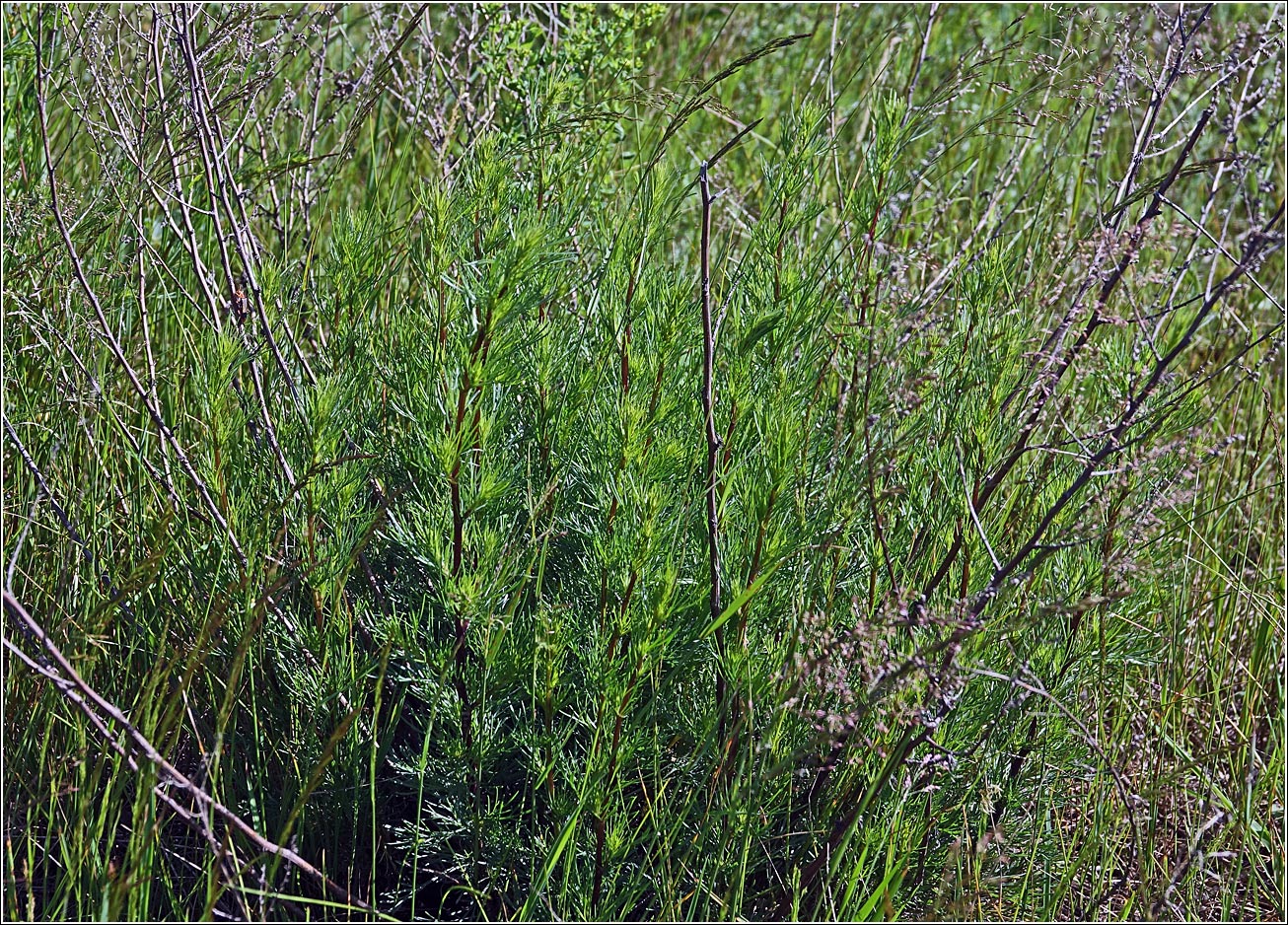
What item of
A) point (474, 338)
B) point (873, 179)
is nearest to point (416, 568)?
point (474, 338)

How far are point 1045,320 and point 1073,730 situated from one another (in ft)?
4.76

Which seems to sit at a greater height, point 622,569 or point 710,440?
point 710,440

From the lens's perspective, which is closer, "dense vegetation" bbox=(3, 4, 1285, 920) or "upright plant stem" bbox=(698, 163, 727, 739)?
"upright plant stem" bbox=(698, 163, 727, 739)

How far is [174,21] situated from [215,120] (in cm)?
20

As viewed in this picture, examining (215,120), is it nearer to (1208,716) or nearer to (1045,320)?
(1045,320)

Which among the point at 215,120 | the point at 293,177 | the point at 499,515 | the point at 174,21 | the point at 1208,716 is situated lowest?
the point at 1208,716

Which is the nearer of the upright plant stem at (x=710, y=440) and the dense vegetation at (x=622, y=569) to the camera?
the upright plant stem at (x=710, y=440)

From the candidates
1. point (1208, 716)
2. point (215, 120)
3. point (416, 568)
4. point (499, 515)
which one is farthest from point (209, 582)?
point (1208, 716)

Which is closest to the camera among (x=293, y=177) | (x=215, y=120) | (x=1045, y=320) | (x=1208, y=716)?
(x=215, y=120)

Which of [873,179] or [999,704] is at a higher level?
[873,179]

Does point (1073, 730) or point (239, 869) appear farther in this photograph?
point (1073, 730)

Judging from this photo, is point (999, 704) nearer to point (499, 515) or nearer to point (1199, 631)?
point (499, 515)

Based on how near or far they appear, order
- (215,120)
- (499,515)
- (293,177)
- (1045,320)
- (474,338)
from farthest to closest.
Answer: (1045,320)
(293,177)
(215,120)
(499,515)
(474,338)

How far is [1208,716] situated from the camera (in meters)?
2.41
